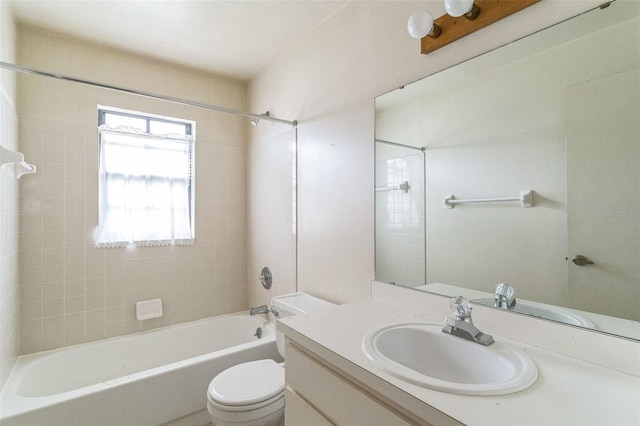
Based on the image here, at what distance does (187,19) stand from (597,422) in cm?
253

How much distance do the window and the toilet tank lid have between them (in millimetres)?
1124

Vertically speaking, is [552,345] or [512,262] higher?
[512,262]

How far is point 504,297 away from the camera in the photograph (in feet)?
3.54

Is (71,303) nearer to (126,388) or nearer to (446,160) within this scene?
(126,388)

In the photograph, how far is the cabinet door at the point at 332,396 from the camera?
79 cm

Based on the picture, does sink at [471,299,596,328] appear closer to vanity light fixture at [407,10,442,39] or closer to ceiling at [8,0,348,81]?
vanity light fixture at [407,10,442,39]

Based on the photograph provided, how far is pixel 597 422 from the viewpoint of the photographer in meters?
0.62

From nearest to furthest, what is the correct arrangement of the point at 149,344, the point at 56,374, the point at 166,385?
1. the point at 166,385
2. the point at 56,374
3. the point at 149,344

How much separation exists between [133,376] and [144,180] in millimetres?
1392

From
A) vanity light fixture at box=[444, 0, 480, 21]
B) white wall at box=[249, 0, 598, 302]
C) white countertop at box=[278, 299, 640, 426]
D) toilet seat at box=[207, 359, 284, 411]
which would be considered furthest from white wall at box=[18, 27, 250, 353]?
vanity light fixture at box=[444, 0, 480, 21]

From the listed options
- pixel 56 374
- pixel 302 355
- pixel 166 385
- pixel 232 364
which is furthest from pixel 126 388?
pixel 302 355

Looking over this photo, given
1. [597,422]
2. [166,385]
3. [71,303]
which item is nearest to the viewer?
[597,422]

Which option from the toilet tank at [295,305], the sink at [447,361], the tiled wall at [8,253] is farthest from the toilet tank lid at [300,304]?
the tiled wall at [8,253]

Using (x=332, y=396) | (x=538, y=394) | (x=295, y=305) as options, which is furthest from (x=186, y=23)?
(x=538, y=394)
